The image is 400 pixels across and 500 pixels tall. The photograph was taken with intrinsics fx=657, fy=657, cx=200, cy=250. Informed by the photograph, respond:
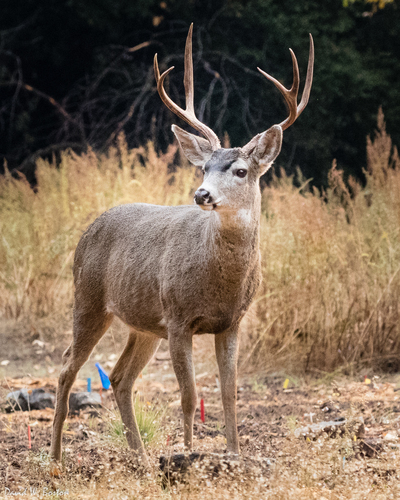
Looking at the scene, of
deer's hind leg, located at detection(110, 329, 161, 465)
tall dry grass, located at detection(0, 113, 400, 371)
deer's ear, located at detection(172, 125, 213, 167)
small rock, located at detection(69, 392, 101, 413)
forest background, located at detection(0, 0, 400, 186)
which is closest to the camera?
deer's ear, located at detection(172, 125, 213, 167)

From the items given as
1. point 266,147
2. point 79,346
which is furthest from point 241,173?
point 79,346

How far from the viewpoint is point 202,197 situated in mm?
3152

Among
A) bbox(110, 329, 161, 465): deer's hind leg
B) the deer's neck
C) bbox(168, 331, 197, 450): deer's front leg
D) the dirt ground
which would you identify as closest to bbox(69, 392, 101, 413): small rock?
the dirt ground

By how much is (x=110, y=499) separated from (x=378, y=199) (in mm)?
4066

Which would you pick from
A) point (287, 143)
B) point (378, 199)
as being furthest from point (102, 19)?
point (378, 199)

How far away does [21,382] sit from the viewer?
234 inches

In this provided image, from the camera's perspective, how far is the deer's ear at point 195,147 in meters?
3.78

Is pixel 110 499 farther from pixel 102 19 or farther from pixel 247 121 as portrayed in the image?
pixel 102 19

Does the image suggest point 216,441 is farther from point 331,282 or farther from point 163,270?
point 331,282

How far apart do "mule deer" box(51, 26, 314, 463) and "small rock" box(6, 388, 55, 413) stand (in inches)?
44.3

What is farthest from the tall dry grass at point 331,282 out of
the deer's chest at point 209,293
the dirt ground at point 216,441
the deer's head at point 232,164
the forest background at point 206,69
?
the forest background at point 206,69

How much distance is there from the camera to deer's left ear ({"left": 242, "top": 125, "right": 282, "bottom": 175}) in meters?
3.52

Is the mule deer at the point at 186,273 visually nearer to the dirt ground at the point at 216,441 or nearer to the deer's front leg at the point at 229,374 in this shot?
the deer's front leg at the point at 229,374

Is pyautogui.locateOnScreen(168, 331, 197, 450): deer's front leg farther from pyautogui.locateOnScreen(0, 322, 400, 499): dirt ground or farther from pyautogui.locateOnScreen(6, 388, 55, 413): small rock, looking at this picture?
pyautogui.locateOnScreen(6, 388, 55, 413): small rock
